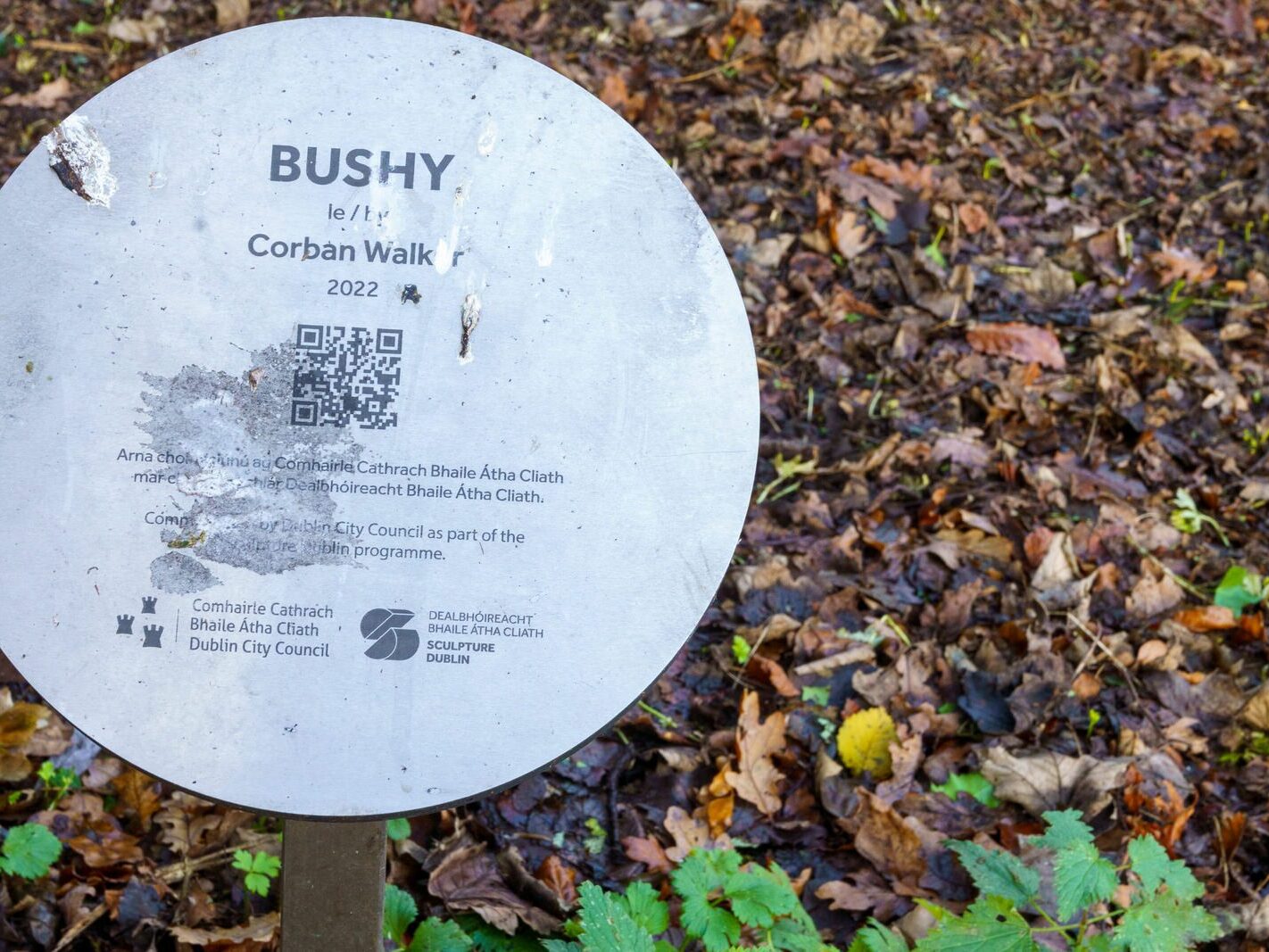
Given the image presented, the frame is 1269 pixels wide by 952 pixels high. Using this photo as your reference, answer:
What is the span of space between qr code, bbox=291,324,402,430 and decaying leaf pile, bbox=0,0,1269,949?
0.43m

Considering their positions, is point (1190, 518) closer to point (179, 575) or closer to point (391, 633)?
point (391, 633)

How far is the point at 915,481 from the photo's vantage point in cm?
283

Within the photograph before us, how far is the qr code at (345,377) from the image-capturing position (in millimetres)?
1403

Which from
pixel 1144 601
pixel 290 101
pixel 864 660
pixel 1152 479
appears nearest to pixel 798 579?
pixel 864 660

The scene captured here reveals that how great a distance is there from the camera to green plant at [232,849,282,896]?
1.88m

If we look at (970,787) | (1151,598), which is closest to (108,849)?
(970,787)

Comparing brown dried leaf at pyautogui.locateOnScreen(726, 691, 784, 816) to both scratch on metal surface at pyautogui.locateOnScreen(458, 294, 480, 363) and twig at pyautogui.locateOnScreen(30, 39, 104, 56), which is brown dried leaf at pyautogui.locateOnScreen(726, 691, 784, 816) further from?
twig at pyautogui.locateOnScreen(30, 39, 104, 56)

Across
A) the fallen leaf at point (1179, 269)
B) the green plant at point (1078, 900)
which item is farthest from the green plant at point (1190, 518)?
the green plant at point (1078, 900)

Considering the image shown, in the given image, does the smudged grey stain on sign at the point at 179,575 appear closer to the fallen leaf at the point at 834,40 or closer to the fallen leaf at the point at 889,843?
the fallen leaf at the point at 889,843

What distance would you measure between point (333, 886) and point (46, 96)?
133 inches

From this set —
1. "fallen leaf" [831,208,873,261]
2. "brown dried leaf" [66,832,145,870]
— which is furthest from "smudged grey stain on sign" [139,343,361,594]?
"fallen leaf" [831,208,873,261]

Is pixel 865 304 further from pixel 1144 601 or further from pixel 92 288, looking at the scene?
pixel 92 288

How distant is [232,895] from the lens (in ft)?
6.63

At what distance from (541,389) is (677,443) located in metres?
0.20
